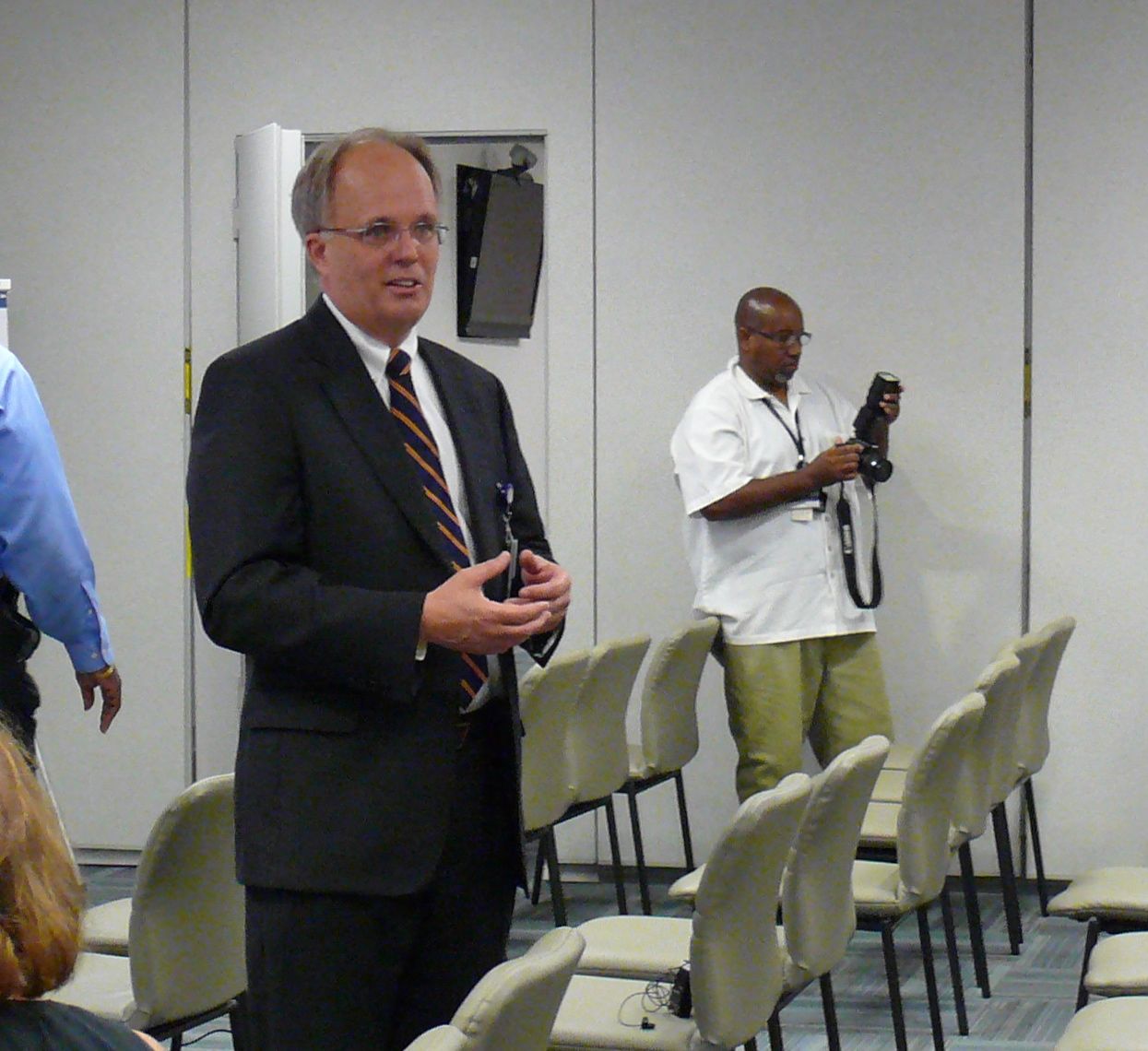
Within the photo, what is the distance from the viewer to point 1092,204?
5.43 meters

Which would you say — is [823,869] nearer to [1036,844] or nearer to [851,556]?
[851,556]

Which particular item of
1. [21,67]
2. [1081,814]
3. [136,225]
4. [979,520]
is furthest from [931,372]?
[21,67]

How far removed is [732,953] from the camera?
275cm

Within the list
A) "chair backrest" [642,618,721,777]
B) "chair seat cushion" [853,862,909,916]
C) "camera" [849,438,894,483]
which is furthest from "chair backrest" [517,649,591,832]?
"camera" [849,438,894,483]

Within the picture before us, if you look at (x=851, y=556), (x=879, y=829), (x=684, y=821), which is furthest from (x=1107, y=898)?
(x=684, y=821)

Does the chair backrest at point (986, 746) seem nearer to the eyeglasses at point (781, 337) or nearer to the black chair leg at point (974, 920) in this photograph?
the black chair leg at point (974, 920)

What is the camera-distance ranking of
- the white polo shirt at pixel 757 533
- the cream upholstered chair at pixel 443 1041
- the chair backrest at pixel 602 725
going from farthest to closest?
the white polo shirt at pixel 757 533 → the chair backrest at pixel 602 725 → the cream upholstered chair at pixel 443 1041

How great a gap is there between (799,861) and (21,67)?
4.23 metres

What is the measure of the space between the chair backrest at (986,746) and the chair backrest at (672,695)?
0.95m

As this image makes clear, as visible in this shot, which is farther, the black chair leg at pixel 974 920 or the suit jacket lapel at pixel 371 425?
the black chair leg at pixel 974 920

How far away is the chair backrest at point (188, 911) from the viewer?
2.75m

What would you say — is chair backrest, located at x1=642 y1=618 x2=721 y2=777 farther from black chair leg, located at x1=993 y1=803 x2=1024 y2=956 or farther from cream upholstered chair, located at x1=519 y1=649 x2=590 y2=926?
black chair leg, located at x1=993 y1=803 x2=1024 y2=956

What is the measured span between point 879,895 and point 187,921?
4.91 ft

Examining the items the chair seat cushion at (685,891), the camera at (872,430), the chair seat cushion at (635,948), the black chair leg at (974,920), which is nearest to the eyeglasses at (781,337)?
the camera at (872,430)
